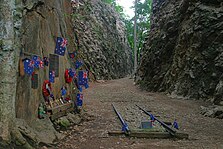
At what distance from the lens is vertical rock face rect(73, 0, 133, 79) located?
2805 cm

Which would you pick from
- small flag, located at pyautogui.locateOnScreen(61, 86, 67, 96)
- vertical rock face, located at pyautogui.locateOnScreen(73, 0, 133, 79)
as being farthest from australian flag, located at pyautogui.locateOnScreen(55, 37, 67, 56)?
vertical rock face, located at pyautogui.locateOnScreen(73, 0, 133, 79)

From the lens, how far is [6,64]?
15.2 ft

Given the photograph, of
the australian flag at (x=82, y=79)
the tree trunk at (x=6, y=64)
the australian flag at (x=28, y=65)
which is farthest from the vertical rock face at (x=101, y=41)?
the tree trunk at (x=6, y=64)

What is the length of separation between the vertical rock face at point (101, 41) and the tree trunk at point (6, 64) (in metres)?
18.3

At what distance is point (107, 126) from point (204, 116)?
448 cm

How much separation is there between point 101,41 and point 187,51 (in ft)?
55.1

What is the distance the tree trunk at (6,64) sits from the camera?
4570mm

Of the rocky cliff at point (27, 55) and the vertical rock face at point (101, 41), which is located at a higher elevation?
the vertical rock face at point (101, 41)

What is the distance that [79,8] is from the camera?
26.0 metres

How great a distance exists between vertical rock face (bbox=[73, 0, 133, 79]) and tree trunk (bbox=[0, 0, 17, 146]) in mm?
18301

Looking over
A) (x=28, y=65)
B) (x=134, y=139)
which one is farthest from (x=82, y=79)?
(x=28, y=65)

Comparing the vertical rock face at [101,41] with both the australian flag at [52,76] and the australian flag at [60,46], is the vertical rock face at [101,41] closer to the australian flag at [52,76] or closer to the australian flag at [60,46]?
the australian flag at [60,46]

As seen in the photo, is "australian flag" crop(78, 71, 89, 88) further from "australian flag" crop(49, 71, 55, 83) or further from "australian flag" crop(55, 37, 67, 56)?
"australian flag" crop(49, 71, 55, 83)

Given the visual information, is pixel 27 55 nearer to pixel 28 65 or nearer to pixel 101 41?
pixel 28 65
